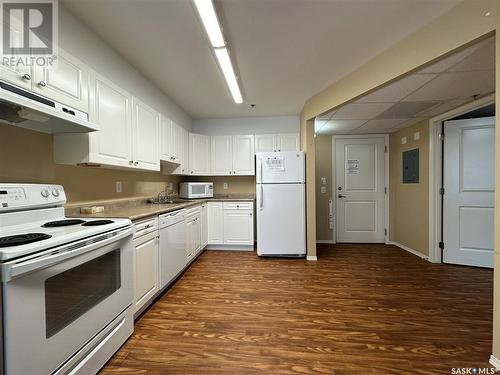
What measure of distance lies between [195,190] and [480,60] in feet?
11.7

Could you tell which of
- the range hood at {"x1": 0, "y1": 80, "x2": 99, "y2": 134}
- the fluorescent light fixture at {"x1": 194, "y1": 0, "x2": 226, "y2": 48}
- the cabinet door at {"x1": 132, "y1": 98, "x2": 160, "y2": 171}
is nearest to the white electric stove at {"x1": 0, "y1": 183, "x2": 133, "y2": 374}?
the range hood at {"x1": 0, "y1": 80, "x2": 99, "y2": 134}

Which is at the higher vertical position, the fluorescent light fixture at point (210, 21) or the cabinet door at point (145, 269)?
the fluorescent light fixture at point (210, 21)

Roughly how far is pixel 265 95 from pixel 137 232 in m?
2.46

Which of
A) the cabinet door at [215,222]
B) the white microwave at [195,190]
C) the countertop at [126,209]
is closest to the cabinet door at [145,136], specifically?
the countertop at [126,209]

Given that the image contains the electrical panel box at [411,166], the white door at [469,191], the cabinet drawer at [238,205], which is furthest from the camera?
the cabinet drawer at [238,205]

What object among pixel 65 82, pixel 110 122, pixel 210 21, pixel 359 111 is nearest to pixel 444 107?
pixel 359 111

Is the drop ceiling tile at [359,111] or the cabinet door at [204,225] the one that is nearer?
the drop ceiling tile at [359,111]

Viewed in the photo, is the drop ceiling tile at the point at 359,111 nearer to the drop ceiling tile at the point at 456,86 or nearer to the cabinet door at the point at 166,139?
the drop ceiling tile at the point at 456,86

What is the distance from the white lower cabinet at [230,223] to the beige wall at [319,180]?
4.85ft

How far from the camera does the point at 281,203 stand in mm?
3494

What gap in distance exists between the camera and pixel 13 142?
4.91 feet

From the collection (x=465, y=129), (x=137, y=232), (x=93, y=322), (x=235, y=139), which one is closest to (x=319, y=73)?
(x=235, y=139)

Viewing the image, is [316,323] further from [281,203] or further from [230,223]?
[230,223]

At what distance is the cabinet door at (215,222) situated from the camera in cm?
386
